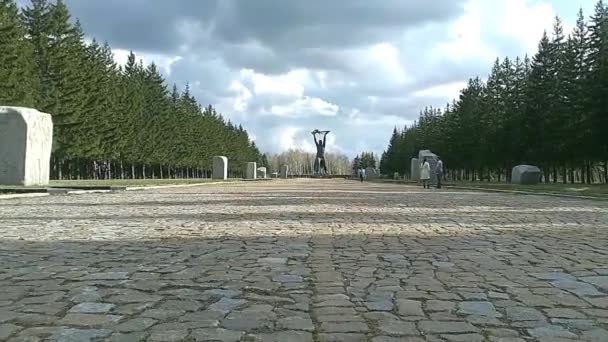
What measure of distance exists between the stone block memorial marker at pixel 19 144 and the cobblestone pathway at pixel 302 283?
13.7m

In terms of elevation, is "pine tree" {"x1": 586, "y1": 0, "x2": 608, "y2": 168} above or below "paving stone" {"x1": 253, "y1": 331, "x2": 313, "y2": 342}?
above

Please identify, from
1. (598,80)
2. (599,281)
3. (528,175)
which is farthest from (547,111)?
(599,281)

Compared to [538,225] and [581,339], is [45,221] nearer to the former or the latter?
[538,225]

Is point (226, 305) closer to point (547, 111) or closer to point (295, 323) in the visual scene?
point (295, 323)

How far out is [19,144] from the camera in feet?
75.6

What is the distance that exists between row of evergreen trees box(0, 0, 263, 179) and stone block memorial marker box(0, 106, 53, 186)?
1629cm

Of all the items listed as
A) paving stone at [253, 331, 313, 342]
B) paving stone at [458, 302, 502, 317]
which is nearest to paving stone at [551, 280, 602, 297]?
paving stone at [458, 302, 502, 317]

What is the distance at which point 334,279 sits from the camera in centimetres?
580

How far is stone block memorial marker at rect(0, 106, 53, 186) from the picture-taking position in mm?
23000

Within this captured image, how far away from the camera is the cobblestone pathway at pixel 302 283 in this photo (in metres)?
4.08

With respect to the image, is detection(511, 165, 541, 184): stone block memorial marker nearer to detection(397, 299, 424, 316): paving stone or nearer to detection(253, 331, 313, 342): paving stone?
detection(397, 299, 424, 316): paving stone

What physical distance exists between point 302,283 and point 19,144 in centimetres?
2072

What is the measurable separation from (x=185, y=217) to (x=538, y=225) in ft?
23.4

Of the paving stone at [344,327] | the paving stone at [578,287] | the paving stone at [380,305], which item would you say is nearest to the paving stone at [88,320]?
the paving stone at [344,327]
